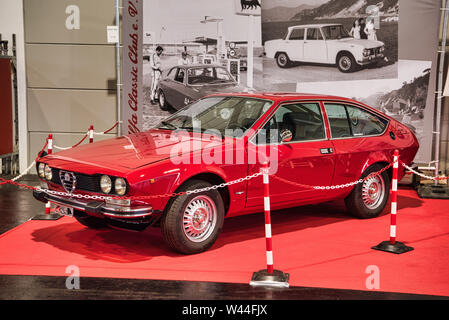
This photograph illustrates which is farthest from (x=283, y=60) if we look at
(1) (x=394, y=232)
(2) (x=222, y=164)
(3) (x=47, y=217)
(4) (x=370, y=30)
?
(3) (x=47, y=217)

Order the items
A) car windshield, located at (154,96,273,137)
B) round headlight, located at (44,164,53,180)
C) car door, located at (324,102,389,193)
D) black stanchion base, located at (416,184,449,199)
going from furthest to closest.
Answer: black stanchion base, located at (416,184,449,199), car door, located at (324,102,389,193), car windshield, located at (154,96,273,137), round headlight, located at (44,164,53,180)

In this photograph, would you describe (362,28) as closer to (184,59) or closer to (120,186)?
(184,59)

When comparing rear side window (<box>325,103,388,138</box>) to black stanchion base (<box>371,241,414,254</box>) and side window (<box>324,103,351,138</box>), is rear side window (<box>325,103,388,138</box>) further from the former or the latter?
black stanchion base (<box>371,241,414,254</box>)

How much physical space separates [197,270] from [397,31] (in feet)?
20.8

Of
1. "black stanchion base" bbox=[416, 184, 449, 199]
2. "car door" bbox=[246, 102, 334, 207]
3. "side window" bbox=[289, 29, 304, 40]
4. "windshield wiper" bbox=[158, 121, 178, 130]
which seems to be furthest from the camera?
"side window" bbox=[289, 29, 304, 40]

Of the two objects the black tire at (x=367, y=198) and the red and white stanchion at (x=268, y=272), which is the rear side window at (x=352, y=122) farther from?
the red and white stanchion at (x=268, y=272)

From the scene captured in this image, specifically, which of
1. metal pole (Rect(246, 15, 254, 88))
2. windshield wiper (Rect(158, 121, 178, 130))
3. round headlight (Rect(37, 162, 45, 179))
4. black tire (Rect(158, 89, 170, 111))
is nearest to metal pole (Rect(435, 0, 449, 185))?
metal pole (Rect(246, 15, 254, 88))

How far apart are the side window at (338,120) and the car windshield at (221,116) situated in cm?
91

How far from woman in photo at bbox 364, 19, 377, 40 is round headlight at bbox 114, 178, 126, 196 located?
611cm

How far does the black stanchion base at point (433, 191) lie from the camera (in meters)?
9.23

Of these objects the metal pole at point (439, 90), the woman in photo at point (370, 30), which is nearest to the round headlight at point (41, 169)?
the woman in photo at point (370, 30)

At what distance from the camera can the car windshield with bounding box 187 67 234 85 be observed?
1034 cm

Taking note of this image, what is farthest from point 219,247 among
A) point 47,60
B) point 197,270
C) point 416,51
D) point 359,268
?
point 47,60
